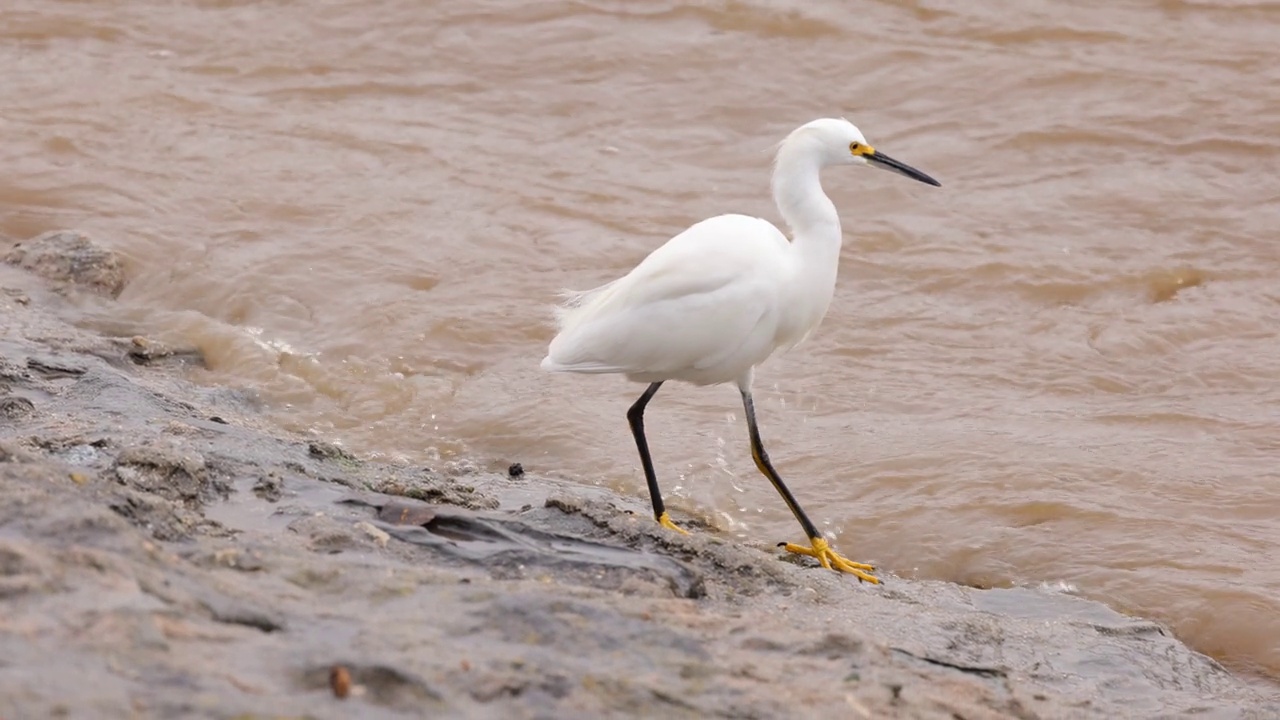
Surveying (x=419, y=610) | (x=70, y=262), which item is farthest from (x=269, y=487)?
(x=70, y=262)

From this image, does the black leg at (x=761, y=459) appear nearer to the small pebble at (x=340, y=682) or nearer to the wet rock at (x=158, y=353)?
the wet rock at (x=158, y=353)

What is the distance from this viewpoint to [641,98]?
10211mm

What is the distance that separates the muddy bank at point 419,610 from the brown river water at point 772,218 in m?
0.90

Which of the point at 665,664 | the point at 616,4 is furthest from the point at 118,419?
the point at 616,4

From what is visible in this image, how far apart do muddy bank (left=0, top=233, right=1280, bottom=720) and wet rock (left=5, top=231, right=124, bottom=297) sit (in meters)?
1.99

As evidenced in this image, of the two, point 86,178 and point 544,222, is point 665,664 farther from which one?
point 86,178

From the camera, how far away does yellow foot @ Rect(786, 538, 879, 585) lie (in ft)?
16.3

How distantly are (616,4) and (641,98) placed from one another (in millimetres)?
1502

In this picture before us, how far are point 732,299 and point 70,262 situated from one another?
13.0 ft

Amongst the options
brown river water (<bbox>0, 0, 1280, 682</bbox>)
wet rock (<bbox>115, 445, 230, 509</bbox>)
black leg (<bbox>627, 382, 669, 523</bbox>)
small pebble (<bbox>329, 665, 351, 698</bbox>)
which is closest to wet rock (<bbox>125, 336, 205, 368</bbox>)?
brown river water (<bbox>0, 0, 1280, 682</bbox>)

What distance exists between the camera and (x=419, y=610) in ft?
9.68

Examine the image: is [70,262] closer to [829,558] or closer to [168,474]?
[168,474]

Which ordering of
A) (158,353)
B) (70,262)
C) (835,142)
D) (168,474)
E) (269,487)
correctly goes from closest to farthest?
(168,474), (269,487), (835,142), (158,353), (70,262)

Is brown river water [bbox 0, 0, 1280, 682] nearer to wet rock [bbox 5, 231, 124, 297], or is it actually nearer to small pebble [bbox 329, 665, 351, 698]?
wet rock [bbox 5, 231, 124, 297]
